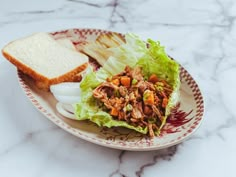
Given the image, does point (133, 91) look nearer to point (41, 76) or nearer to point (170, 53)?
point (41, 76)

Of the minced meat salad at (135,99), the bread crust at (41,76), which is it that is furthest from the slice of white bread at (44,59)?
the minced meat salad at (135,99)

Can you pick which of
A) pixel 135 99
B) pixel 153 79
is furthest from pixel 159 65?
pixel 135 99

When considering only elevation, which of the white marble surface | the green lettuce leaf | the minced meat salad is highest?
the green lettuce leaf

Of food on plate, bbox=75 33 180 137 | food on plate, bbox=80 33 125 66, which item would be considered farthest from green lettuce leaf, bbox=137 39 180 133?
food on plate, bbox=80 33 125 66

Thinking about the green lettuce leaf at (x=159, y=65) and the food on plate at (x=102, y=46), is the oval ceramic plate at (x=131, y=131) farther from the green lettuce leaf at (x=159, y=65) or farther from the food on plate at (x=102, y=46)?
the food on plate at (x=102, y=46)

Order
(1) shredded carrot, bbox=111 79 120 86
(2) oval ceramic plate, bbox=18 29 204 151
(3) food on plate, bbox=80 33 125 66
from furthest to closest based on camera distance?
1. (3) food on plate, bbox=80 33 125 66
2. (1) shredded carrot, bbox=111 79 120 86
3. (2) oval ceramic plate, bbox=18 29 204 151

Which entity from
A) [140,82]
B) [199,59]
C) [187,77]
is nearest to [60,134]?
[140,82]

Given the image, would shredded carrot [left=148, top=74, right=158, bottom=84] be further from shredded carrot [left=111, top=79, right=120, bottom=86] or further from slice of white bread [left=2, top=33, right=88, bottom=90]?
slice of white bread [left=2, top=33, right=88, bottom=90]
